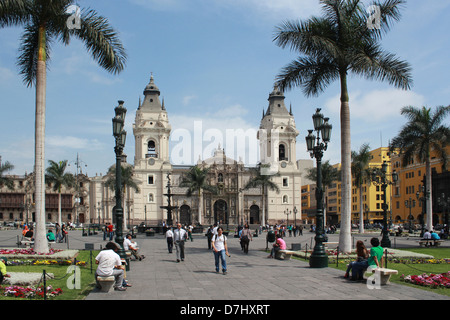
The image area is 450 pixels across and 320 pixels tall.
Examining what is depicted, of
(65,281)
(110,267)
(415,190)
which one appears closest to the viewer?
(110,267)

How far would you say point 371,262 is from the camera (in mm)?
12336

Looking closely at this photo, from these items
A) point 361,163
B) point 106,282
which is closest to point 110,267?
point 106,282

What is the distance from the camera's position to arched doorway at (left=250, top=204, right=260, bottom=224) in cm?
7706

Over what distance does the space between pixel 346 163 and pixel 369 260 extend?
838 cm

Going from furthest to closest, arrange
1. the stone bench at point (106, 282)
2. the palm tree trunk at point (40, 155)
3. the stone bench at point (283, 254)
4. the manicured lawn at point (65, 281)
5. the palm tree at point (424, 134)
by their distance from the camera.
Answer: the palm tree at point (424, 134)
the stone bench at point (283, 254)
the palm tree trunk at point (40, 155)
the stone bench at point (106, 282)
the manicured lawn at point (65, 281)

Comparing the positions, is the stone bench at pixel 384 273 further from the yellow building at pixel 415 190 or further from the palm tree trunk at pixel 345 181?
the yellow building at pixel 415 190

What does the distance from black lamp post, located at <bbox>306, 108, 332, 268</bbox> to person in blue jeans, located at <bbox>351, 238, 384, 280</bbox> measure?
128 inches

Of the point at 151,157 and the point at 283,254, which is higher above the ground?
the point at 151,157

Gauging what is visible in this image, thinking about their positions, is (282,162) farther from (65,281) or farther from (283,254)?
(65,281)

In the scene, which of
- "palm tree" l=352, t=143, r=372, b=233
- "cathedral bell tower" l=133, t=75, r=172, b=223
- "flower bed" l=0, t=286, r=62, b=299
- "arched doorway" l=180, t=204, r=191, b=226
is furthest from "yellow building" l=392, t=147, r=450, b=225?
"flower bed" l=0, t=286, r=62, b=299

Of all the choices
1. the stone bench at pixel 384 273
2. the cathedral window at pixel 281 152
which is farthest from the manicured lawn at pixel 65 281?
the cathedral window at pixel 281 152

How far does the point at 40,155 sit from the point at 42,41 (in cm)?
476

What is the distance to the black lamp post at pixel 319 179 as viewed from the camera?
52.4 ft
